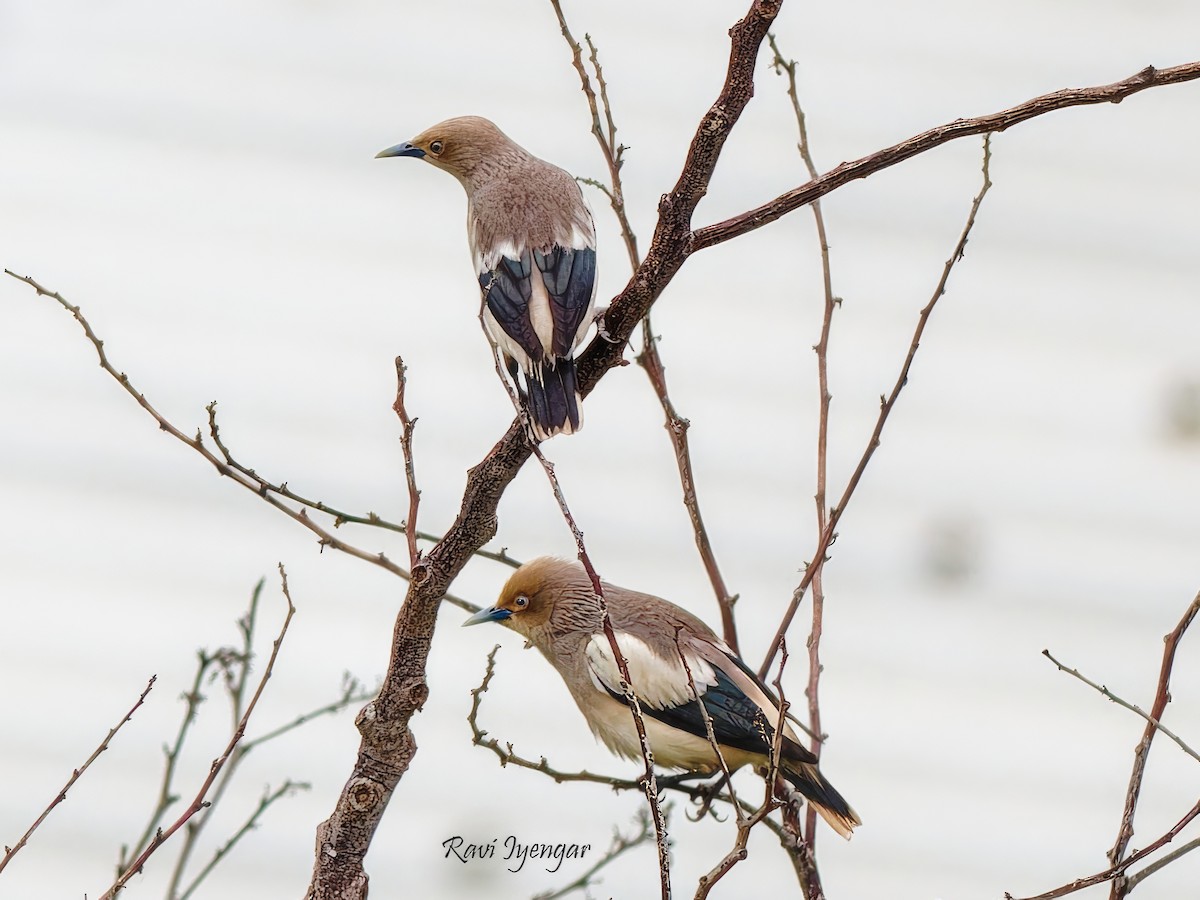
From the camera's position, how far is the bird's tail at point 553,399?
1549 mm

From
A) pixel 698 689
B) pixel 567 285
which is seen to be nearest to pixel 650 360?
pixel 567 285

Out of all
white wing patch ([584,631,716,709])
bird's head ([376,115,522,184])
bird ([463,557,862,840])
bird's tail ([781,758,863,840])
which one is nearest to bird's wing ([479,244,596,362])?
bird's head ([376,115,522,184])

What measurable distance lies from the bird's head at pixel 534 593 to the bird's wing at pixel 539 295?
0.68m

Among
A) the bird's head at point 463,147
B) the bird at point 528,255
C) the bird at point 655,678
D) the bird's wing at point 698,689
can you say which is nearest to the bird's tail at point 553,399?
the bird at point 528,255

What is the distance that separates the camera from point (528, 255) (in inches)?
77.8

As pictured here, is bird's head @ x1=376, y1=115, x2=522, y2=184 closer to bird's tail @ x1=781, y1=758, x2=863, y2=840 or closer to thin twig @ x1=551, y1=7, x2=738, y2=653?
thin twig @ x1=551, y1=7, x2=738, y2=653

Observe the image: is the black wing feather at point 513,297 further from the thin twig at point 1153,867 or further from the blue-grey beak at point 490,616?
the thin twig at point 1153,867

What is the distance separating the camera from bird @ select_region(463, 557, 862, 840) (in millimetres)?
2111

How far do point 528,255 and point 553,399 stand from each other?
40 cm

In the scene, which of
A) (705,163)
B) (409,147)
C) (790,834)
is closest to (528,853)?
(790,834)

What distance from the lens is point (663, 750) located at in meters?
2.21

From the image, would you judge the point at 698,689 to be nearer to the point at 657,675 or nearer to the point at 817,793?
the point at 657,675

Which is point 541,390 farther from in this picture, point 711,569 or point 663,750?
point 663,750

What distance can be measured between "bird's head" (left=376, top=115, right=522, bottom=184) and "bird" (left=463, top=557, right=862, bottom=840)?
82cm
